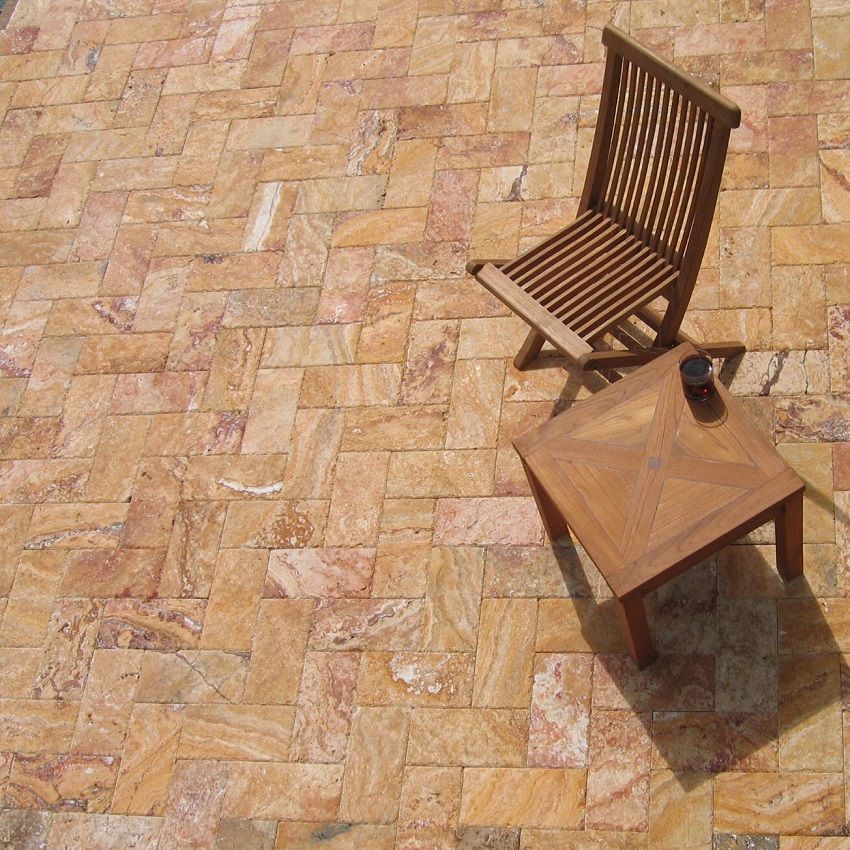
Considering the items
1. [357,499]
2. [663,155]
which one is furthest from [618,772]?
[663,155]

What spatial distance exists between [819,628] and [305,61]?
139 inches

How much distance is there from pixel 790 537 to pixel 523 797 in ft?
3.71

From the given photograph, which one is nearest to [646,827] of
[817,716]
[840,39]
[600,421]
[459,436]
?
[817,716]

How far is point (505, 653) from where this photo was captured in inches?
144

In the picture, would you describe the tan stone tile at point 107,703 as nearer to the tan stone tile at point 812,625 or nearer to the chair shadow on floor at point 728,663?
the chair shadow on floor at point 728,663

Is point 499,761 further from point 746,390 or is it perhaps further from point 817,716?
point 746,390

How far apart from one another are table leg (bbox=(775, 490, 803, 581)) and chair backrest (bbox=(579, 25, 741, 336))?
0.82 metres

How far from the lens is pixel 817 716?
335 centimetres

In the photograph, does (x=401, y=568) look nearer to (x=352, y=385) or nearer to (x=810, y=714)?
(x=352, y=385)

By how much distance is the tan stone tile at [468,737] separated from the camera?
3510 mm

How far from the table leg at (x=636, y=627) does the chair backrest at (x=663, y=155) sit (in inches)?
41.9

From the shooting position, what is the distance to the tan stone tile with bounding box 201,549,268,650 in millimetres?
3887

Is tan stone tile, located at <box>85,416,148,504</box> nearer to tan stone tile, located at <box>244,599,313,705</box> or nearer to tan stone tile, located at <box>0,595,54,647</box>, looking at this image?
tan stone tile, located at <box>0,595,54,647</box>

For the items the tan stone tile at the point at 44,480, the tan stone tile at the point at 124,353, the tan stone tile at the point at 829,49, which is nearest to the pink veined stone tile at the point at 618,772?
the tan stone tile at the point at 44,480
